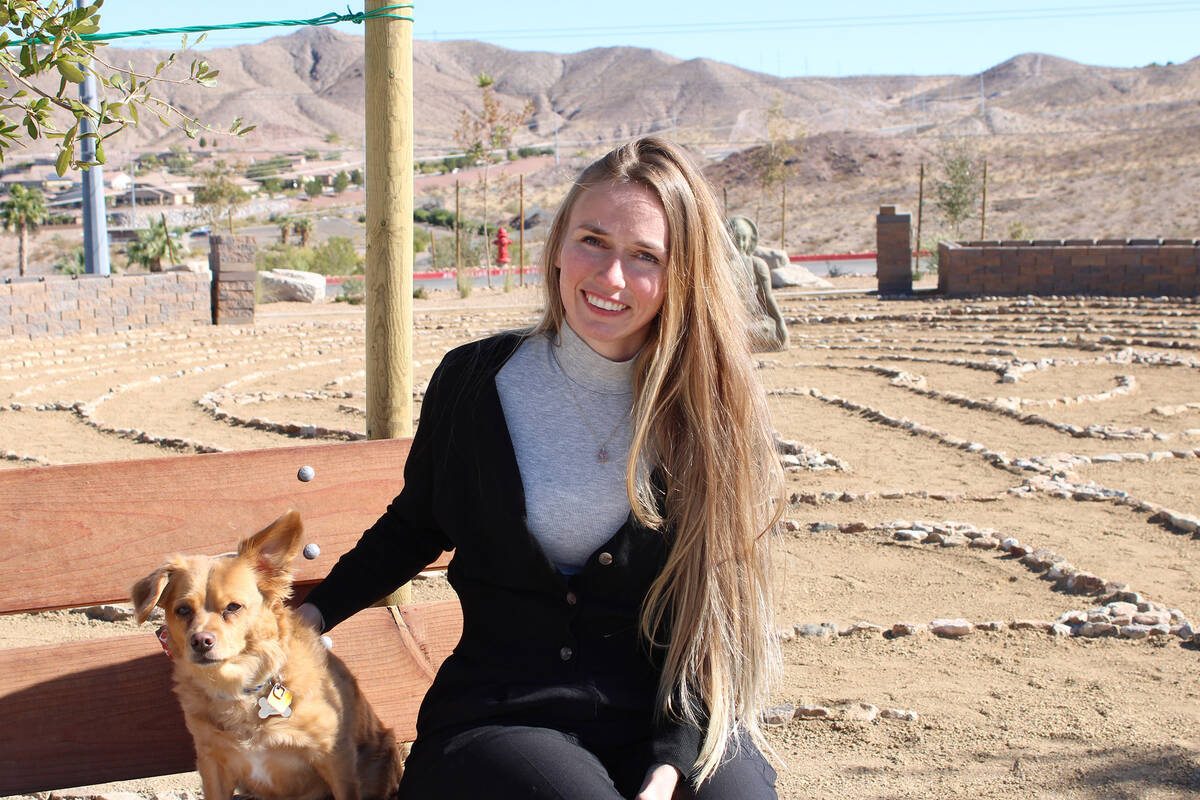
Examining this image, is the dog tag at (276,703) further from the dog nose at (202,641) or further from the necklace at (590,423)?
the necklace at (590,423)

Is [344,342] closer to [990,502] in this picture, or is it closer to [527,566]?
[990,502]

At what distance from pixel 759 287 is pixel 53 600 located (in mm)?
8092

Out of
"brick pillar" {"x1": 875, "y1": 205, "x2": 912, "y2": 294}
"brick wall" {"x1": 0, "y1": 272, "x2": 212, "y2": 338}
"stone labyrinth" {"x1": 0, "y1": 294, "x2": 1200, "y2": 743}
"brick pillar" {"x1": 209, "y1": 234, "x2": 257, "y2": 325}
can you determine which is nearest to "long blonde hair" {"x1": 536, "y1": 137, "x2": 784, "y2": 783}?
"stone labyrinth" {"x1": 0, "y1": 294, "x2": 1200, "y2": 743}

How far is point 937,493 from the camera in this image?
6.14 metres

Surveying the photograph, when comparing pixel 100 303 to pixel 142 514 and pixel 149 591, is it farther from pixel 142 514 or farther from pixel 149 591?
pixel 149 591

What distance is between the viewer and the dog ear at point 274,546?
2131 mm

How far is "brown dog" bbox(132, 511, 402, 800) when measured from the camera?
205 centimetres

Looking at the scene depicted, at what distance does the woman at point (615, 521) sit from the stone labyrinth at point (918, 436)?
0.44 metres

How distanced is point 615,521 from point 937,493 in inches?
A: 165

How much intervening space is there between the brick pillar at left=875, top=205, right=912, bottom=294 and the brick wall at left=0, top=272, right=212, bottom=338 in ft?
33.8

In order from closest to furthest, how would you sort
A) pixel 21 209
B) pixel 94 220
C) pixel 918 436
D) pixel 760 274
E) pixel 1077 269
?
pixel 918 436 → pixel 760 274 → pixel 94 220 → pixel 1077 269 → pixel 21 209

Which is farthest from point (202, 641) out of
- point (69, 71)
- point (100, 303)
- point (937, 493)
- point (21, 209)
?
point (21, 209)

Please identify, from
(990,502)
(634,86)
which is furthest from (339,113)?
(990,502)

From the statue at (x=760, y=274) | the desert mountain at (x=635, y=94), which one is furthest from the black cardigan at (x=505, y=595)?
the desert mountain at (x=635, y=94)
